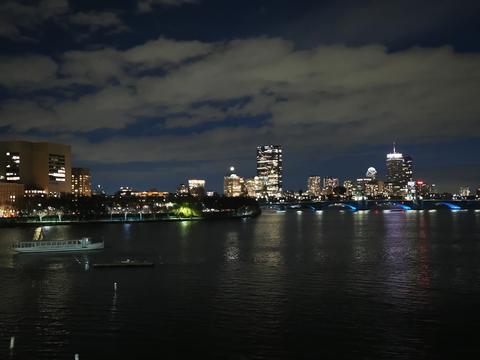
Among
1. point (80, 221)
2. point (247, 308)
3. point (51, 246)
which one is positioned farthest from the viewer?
point (80, 221)

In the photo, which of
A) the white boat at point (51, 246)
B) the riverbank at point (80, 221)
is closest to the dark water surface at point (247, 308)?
the white boat at point (51, 246)

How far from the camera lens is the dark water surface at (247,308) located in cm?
2806

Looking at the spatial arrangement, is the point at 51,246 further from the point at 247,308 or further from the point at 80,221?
the point at 80,221

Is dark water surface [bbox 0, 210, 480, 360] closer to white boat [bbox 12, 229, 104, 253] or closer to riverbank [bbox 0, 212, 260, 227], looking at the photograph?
white boat [bbox 12, 229, 104, 253]

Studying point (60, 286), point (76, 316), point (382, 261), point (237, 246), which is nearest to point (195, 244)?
point (237, 246)

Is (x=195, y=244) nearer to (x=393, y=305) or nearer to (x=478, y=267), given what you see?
(x=478, y=267)

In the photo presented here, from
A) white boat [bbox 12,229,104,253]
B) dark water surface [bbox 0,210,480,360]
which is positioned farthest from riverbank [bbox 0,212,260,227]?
dark water surface [bbox 0,210,480,360]

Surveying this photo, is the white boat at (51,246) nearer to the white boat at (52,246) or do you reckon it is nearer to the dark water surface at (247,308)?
the white boat at (52,246)

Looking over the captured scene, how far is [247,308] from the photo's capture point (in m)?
36.5

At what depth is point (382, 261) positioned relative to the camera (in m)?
61.8

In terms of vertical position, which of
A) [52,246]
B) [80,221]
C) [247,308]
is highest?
[80,221]

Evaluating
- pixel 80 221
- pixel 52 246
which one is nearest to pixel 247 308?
pixel 52 246

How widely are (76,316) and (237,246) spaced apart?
48.5m

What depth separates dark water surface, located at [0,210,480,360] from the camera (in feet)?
92.1
